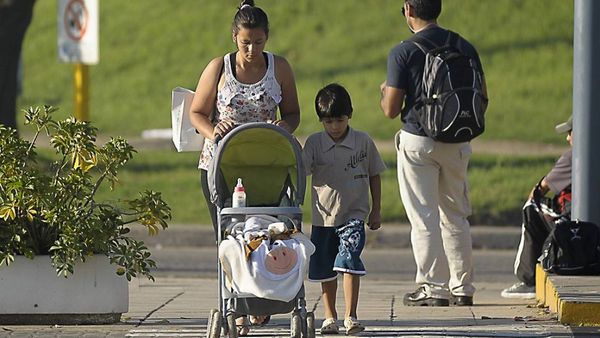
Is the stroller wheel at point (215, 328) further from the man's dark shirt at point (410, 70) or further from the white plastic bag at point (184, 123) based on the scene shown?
the man's dark shirt at point (410, 70)

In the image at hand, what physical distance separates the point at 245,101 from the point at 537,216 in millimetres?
3027

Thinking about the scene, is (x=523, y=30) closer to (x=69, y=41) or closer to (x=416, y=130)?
(x=69, y=41)

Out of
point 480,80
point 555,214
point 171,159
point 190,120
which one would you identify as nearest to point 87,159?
point 190,120

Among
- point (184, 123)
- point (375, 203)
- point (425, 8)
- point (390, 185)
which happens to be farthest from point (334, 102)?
point (390, 185)

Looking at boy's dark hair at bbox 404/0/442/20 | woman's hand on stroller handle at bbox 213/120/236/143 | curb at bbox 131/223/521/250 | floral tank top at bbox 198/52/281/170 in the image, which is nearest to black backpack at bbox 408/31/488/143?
boy's dark hair at bbox 404/0/442/20

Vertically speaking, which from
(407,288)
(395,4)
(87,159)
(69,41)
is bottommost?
(407,288)

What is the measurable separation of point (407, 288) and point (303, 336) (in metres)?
3.98

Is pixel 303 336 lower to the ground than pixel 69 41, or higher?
lower

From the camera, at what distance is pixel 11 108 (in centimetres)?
1641

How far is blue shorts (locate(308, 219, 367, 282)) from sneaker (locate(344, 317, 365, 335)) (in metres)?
0.24

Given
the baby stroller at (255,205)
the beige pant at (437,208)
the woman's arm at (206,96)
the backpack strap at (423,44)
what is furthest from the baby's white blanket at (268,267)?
the backpack strap at (423,44)

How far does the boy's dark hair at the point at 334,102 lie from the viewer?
7422 mm

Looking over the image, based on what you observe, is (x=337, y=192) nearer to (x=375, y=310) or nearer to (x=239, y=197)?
(x=239, y=197)

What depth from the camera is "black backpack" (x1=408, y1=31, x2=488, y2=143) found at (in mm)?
8516
